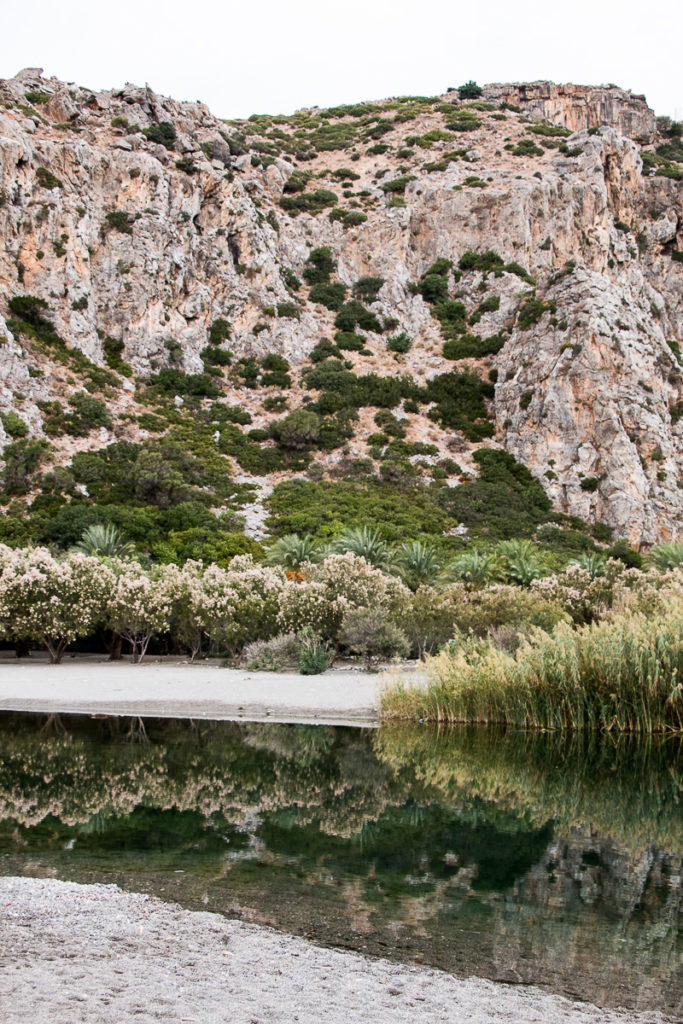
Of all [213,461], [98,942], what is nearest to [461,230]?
[213,461]

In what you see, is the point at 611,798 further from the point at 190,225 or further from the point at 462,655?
the point at 190,225

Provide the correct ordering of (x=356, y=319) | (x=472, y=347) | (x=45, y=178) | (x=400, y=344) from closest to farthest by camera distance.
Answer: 1. (x=45, y=178)
2. (x=472, y=347)
3. (x=400, y=344)
4. (x=356, y=319)

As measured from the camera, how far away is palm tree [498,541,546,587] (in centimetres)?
2844

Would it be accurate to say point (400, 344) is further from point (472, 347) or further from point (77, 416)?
point (77, 416)

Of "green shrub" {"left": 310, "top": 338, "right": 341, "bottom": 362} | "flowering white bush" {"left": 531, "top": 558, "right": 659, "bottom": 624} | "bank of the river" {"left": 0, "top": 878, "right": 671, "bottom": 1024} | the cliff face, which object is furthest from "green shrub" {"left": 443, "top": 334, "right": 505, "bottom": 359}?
"bank of the river" {"left": 0, "top": 878, "right": 671, "bottom": 1024}

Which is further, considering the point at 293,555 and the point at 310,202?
the point at 310,202

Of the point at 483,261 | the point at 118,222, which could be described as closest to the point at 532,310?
the point at 483,261

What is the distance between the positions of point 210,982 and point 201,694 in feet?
41.2

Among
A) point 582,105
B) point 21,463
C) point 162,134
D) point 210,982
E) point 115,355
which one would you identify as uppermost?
point 582,105

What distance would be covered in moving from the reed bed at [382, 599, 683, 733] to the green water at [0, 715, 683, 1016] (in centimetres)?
54

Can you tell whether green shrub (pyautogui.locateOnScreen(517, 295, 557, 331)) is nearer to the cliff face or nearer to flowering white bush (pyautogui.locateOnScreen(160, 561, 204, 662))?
the cliff face

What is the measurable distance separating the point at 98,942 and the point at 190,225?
2328 inches

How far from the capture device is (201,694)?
16734 millimetres

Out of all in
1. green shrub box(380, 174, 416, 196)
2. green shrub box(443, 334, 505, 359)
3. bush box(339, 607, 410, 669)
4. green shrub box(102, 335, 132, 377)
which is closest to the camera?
bush box(339, 607, 410, 669)
